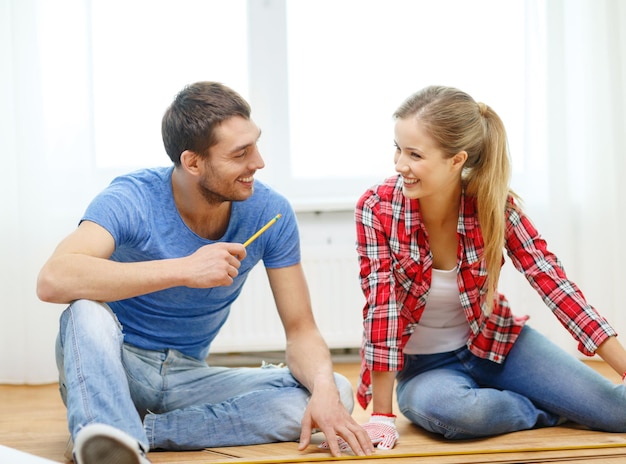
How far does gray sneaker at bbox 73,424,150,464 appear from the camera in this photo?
1.32m

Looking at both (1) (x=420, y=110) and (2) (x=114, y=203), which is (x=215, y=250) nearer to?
(2) (x=114, y=203)

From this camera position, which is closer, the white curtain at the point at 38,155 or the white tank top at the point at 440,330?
the white tank top at the point at 440,330

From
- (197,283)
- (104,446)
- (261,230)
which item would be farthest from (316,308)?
(104,446)

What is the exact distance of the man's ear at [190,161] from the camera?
6.11 ft

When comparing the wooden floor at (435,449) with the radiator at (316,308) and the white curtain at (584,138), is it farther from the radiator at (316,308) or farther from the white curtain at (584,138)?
the white curtain at (584,138)

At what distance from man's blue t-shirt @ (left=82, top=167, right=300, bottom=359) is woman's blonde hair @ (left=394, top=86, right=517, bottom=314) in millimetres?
386

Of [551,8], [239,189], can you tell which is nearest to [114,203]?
[239,189]

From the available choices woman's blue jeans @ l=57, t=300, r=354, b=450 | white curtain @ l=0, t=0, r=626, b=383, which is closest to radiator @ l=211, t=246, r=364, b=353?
white curtain @ l=0, t=0, r=626, b=383

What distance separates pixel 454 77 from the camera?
3193mm

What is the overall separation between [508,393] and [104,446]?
3.14 feet

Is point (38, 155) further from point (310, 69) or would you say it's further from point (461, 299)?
point (461, 299)

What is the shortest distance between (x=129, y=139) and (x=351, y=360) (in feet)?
3.88

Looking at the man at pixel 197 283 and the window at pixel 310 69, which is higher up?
the window at pixel 310 69

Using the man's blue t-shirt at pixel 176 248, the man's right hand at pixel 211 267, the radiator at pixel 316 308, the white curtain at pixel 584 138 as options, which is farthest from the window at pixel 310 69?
the man's right hand at pixel 211 267
